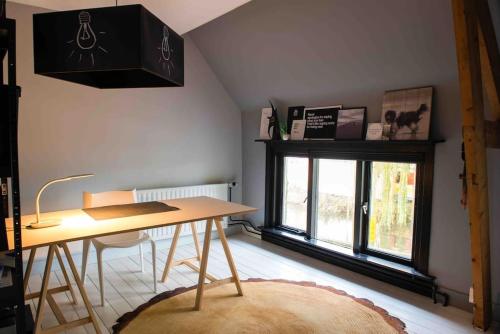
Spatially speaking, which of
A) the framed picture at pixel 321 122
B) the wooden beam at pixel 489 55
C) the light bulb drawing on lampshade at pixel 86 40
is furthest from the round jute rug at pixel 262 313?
the light bulb drawing on lampshade at pixel 86 40

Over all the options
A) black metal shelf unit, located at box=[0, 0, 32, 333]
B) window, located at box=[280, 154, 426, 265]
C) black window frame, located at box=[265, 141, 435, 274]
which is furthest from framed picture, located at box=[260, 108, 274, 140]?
black metal shelf unit, located at box=[0, 0, 32, 333]

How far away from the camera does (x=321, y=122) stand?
3.77 meters

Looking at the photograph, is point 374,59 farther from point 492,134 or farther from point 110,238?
point 110,238

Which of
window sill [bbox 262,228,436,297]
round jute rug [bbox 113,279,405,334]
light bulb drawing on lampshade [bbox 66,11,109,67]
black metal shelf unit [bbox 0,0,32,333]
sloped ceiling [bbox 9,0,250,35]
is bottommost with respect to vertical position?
round jute rug [bbox 113,279,405,334]

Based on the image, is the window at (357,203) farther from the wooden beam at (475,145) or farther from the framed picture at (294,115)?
the wooden beam at (475,145)

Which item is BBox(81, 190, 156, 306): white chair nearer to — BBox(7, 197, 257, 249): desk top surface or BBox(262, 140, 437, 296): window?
BBox(7, 197, 257, 249): desk top surface

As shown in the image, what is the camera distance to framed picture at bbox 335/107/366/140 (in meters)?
3.38

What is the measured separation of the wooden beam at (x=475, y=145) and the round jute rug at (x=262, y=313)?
612 mm

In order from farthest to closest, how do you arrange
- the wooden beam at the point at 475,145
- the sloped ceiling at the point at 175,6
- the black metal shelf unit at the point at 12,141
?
the sloped ceiling at the point at 175,6 → the wooden beam at the point at 475,145 → the black metal shelf unit at the point at 12,141

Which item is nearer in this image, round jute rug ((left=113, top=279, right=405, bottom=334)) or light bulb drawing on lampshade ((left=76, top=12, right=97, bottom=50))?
light bulb drawing on lampshade ((left=76, top=12, right=97, bottom=50))

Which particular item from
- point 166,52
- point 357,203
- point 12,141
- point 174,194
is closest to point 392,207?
point 357,203

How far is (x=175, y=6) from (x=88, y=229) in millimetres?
1889

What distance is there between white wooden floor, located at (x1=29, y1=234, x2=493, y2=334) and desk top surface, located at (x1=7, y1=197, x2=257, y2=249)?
780mm

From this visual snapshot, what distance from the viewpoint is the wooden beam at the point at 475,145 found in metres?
1.97
